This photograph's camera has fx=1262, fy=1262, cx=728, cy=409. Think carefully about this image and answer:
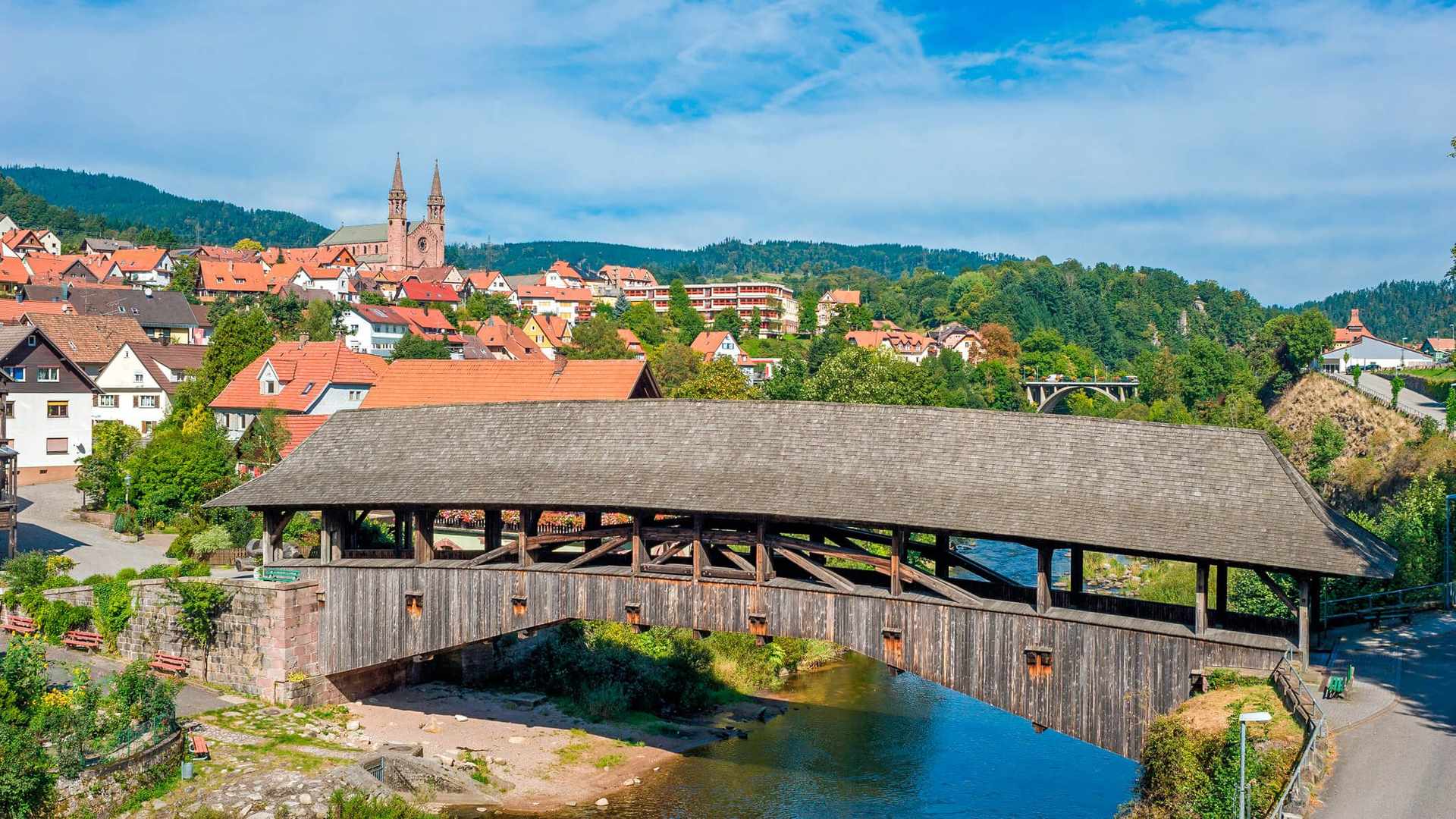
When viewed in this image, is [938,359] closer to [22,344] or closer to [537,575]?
[22,344]

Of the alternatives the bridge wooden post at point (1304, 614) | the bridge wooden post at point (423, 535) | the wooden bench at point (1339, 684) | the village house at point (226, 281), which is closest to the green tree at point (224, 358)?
the bridge wooden post at point (423, 535)

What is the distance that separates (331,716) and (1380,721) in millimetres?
20207

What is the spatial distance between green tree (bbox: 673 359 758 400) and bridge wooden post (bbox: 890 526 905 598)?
3669 cm

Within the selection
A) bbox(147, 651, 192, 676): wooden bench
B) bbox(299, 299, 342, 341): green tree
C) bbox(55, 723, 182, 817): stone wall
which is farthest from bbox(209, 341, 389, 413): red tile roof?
bbox(55, 723, 182, 817): stone wall

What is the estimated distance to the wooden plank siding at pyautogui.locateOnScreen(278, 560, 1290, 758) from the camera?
19.9 meters

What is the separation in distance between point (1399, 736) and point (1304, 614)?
7.44ft

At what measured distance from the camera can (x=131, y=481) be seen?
140 feet

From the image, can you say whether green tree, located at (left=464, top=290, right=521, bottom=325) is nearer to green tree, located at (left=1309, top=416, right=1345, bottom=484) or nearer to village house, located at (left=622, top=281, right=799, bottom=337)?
village house, located at (left=622, top=281, right=799, bottom=337)

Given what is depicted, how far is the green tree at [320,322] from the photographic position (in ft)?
261

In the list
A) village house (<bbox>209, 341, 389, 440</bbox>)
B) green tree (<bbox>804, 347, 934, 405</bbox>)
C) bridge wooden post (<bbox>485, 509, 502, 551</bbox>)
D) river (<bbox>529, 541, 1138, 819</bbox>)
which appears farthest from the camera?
green tree (<bbox>804, 347, 934, 405</bbox>)

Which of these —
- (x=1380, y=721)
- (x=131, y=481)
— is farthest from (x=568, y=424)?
(x=131, y=481)

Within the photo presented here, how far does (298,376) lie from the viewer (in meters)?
54.7

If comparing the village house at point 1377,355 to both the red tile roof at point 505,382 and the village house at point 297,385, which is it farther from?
the village house at point 297,385

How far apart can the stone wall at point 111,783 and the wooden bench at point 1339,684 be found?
1964cm
